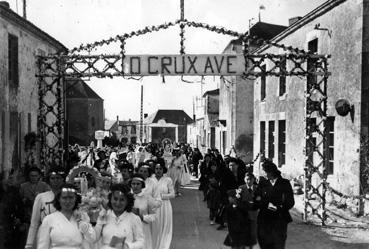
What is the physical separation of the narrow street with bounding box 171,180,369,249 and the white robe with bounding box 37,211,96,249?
5050 mm

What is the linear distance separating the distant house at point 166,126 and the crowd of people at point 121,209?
234ft

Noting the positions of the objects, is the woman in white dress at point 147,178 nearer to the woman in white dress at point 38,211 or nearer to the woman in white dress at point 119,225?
the woman in white dress at point 38,211

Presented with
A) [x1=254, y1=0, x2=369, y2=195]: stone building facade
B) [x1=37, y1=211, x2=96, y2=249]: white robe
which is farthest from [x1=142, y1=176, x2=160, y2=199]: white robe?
[x1=254, y1=0, x2=369, y2=195]: stone building facade

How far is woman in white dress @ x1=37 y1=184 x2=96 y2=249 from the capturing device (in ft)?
15.7

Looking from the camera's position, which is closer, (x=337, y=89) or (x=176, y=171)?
(x=337, y=89)

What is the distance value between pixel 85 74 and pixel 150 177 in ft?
14.9

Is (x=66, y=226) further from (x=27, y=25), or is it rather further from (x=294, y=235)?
(x=27, y=25)

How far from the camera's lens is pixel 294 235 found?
10781 millimetres

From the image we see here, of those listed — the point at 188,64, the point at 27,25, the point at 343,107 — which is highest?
the point at 27,25

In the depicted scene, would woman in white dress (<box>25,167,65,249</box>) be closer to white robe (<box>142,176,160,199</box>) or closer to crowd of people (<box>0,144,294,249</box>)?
crowd of people (<box>0,144,294,249</box>)

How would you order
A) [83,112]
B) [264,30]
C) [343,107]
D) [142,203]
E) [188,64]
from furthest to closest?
1. [83,112]
2. [264,30]
3. [343,107]
4. [188,64]
5. [142,203]

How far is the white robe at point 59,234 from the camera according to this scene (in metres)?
4.76

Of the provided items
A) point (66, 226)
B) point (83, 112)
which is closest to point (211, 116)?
point (83, 112)

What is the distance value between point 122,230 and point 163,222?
12.8 ft
